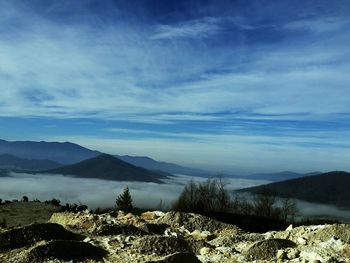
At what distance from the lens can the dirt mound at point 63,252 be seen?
44.8ft

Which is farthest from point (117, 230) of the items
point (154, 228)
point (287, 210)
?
point (287, 210)

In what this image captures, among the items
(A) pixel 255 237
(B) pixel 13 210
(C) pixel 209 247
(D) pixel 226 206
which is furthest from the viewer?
(D) pixel 226 206

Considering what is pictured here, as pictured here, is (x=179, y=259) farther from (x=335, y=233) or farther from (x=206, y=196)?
(x=206, y=196)

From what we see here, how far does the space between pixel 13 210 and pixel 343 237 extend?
25.6 meters

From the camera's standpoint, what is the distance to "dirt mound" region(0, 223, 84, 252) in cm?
1535

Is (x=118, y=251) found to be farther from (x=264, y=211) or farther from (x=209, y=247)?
(x=264, y=211)

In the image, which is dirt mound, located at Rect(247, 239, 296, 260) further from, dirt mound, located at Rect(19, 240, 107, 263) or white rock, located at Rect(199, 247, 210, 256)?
dirt mound, located at Rect(19, 240, 107, 263)

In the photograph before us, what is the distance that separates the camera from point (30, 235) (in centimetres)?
1603

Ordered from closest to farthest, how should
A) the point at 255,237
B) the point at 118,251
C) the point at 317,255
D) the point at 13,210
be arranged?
the point at 317,255 → the point at 118,251 → the point at 255,237 → the point at 13,210

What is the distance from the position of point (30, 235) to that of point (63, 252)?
248cm

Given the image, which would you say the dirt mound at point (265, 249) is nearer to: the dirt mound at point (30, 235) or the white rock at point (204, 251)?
the white rock at point (204, 251)

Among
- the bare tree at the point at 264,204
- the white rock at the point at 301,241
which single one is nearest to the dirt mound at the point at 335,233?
the white rock at the point at 301,241

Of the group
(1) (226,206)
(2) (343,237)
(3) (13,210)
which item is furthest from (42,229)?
(1) (226,206)

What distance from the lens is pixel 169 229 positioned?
2103cm
